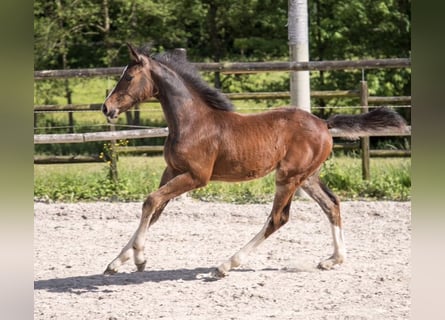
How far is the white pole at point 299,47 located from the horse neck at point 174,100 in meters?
3.70

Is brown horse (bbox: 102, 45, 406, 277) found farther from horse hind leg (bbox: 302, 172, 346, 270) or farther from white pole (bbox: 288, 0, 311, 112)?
white pole (bbox: 288, 0, 311, 112)

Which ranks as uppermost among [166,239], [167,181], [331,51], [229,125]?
[331,51]

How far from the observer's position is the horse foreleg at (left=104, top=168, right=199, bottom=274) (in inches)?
204

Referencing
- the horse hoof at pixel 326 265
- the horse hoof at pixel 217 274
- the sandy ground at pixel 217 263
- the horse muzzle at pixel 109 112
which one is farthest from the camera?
the horse hoof at pixel 326 265

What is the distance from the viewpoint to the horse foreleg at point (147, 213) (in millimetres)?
5172

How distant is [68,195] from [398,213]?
4194mm

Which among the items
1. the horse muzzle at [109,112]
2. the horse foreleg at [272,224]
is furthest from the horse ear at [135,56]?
the horse foreleg at [272,224]

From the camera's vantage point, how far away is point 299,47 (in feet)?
30.8

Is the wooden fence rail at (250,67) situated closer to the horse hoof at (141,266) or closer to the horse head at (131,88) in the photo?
the horse head at (131,88)

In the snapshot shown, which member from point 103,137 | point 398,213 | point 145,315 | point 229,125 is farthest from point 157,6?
point 145,315

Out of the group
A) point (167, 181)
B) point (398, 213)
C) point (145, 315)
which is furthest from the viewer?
point (398, 213)

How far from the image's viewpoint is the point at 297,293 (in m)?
5.05

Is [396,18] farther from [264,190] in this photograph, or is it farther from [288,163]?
[288,163]
